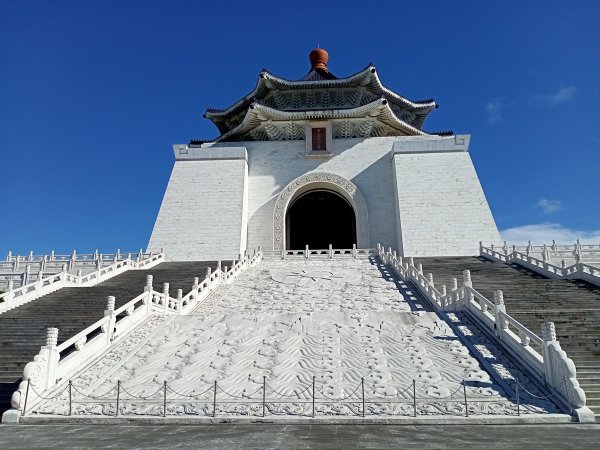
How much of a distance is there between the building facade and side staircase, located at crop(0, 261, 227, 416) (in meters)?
7.17

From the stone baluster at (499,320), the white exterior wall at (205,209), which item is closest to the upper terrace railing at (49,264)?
the white exterior wall at (205,209)

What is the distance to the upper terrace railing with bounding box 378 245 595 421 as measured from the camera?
589cm

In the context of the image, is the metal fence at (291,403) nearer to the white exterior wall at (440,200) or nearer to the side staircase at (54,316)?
the side staircase at (54,316)

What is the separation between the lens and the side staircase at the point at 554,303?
7.10 m

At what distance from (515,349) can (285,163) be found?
19189mm

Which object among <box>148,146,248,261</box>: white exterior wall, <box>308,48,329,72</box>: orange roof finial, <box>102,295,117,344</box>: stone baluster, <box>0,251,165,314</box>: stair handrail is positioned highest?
<box>308,48,329,72</box>: orange roof finial

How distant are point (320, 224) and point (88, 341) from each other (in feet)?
79.9

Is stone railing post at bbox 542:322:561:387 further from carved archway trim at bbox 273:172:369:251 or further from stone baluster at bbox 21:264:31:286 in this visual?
carved archway trim at bbox 273:172:369:251

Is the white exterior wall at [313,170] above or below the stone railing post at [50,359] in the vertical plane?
above

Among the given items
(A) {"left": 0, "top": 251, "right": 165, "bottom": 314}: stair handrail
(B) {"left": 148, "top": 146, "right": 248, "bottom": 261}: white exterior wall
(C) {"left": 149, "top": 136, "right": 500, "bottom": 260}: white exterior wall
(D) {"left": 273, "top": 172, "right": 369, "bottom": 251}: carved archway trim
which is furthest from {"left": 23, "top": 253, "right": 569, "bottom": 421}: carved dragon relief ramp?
(D) {"left": 273, "top": 172, "right": 369, "bottom": 251}: carved archway trim

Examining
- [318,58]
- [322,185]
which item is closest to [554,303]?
[322,185]

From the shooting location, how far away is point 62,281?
1390 cm

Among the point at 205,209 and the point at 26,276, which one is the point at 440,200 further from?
the point at 26,276

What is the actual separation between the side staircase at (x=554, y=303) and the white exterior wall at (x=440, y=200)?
3.57m
